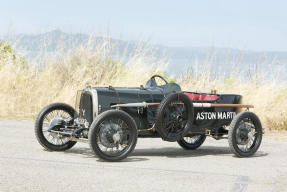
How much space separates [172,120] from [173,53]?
1014 centimetres

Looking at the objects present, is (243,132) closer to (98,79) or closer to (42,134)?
(42,134)

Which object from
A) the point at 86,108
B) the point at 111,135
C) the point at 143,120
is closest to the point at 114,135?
the point at 111,135

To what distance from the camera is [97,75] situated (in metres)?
18.1

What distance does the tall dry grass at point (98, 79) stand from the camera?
15.8 meters

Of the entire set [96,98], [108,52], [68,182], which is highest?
[108,52]

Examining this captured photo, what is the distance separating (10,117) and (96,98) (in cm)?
767

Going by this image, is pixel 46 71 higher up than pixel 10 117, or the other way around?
pixel 46 71

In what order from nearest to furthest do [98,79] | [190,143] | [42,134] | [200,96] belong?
[42,134] < [200,96] < [190,143] < [98,79]

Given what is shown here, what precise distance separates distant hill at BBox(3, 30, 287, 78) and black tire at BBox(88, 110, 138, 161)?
27.7 feet

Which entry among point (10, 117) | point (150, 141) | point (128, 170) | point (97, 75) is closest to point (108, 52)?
point (97, 75)

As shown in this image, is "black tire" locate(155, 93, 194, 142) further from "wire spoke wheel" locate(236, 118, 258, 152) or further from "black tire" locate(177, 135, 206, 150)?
"black tire" locate(177, 135, 206, 150)

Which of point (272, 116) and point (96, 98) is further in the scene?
point (272, 116)

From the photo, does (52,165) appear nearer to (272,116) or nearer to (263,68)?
(272,116)

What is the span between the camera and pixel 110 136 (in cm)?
820
